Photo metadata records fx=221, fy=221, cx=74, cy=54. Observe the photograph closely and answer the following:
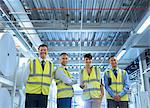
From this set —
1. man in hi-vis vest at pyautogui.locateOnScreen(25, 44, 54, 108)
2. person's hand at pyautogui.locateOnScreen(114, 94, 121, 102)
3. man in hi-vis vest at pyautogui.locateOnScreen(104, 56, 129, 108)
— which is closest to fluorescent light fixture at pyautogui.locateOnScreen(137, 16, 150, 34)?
man in hi-vis vest at pyautogui.locateOnScreen(104, 56, 129, 108)

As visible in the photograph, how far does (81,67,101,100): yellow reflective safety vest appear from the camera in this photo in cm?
381

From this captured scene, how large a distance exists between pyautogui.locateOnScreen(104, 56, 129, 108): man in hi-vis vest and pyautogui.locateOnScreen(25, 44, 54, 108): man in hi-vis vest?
3.70 ft

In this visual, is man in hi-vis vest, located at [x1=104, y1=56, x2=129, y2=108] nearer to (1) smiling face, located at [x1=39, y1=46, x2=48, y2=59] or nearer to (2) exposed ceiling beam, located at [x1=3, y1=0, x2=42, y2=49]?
(1) smiling face, located at [x1=39, y1=46, x2=48, y2=59]

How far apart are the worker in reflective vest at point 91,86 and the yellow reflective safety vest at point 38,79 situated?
75 centimetres

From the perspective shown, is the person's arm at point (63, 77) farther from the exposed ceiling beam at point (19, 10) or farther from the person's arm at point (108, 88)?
the exposed ceiling beam at point (19, 10)

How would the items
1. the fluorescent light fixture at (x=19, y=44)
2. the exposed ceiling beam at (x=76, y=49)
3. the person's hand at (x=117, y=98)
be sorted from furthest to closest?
the exposed ceiling beam at (x=76, y=49)
the fluorescent light fixture at (x=19, y=44)
the person's hand at (x=117, y=98)

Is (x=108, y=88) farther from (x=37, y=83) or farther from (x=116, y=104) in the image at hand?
(x=37, y=83)

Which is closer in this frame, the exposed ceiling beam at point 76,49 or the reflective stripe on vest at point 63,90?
the reflective stripe on vest at point 63,90

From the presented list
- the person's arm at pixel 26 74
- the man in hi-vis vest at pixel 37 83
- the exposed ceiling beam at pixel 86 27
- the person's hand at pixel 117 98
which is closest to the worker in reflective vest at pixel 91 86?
the person's hand at pixel 117 98

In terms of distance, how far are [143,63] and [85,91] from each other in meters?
5.46

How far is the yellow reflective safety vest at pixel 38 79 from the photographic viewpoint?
329 cm

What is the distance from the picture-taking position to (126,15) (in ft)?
19.8

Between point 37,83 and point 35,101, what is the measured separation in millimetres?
267

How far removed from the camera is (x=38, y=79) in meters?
3.32
